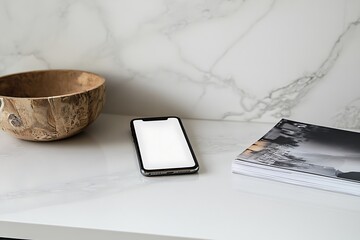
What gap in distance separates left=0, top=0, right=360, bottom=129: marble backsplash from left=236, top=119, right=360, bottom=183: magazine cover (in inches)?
4.0

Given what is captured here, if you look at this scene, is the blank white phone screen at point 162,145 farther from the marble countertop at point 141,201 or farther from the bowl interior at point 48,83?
the bowl interior at point 48,83

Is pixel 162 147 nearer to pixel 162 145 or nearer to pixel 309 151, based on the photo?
pixel 162 145

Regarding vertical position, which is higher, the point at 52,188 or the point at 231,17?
the point at 231,17

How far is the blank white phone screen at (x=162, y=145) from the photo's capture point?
808 millimetres

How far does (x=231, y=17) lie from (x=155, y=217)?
0.47m

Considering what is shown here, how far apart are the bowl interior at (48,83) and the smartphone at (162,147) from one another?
5.5 inches

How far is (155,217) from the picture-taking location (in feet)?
2.20

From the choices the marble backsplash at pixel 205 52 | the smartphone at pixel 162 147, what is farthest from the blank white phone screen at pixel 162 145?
the marble backsplash at pixel 205 52

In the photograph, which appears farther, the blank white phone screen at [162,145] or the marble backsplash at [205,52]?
the marble backsplash at [205,52]

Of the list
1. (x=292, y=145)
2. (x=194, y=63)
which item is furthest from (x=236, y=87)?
(x=292, y=145)

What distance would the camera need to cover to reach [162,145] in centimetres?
87

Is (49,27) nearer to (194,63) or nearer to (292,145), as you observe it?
(194,63)

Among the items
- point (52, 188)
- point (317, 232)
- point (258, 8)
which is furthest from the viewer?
point (258, 8)

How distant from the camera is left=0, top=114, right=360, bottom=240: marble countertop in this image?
65 centimetres
